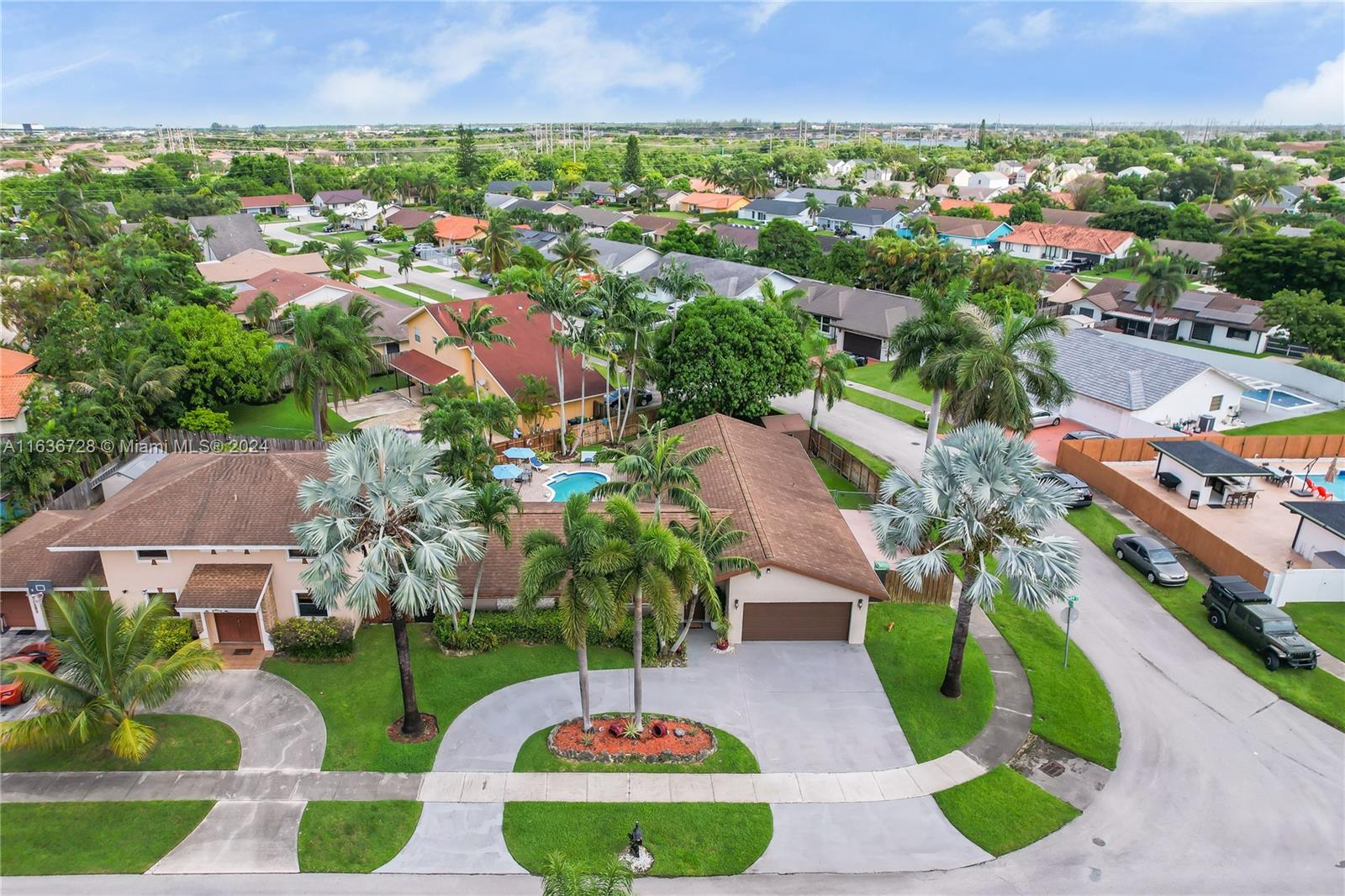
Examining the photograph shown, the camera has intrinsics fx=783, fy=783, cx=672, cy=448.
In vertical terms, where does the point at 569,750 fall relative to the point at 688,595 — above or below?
below

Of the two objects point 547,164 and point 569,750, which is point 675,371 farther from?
point 547,164

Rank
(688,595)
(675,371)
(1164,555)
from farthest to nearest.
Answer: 1. (675,371)
2. (1164,555)
3. (688,595)

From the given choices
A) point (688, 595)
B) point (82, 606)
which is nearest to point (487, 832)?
point (688, 595)

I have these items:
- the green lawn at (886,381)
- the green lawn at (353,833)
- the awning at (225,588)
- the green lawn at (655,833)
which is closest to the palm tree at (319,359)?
the awning at (225,588)

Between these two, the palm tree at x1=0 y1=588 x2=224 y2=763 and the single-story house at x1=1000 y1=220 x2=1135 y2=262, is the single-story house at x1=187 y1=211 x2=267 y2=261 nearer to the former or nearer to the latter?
the palm tree at x1=0 y1=588 x2=224 y2=763

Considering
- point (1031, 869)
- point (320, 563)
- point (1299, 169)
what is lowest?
point (1031, 869)

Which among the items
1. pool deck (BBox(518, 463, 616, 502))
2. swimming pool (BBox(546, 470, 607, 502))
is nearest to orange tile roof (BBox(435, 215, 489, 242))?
pool deck (BBox(518, 463, 616, 502))

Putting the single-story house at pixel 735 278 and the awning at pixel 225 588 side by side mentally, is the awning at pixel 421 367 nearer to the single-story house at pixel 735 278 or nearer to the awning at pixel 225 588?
the single-story house at pixel 735 278

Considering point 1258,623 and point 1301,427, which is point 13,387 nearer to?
point 1258,623
